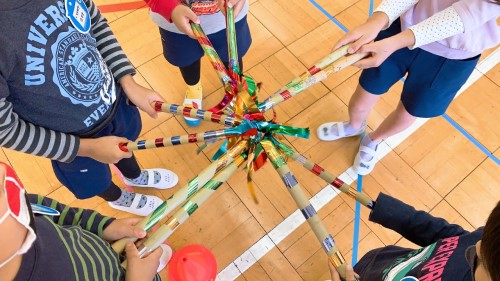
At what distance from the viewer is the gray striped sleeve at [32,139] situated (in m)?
0.68

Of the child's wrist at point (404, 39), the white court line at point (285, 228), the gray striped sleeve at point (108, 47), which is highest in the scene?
the gray striped sleeve at point (108, 47)

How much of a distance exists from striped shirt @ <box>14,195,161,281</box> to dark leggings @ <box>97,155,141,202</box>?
438 millimetres

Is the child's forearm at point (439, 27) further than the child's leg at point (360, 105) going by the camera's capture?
No

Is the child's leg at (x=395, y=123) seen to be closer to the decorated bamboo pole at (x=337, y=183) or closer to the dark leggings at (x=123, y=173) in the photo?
the decorated bamboo pole at (x=337, y=183)

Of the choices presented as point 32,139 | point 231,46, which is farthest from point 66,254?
point 231,46

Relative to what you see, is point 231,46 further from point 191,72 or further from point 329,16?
point 329,16

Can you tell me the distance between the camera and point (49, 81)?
0.71 meters

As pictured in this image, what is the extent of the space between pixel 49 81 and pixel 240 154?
38cm

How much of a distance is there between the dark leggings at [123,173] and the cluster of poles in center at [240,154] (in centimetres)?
34

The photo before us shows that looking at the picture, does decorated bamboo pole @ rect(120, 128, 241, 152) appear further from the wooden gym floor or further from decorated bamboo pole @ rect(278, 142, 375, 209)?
the wooden gym floor

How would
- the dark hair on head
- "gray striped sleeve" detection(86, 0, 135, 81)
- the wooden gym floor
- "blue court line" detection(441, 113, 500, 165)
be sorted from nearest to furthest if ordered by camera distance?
the dark hair on head < "gray striped sleeve" detection(86, 0, 135, 81) < the wooden gym floor < "blue court line" detection(441, 113, 500, 165)

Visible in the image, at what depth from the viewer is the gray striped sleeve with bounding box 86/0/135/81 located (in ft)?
2.85

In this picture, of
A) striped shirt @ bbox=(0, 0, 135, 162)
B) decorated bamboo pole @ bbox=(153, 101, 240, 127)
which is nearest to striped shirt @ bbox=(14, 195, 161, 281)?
striped shirt @ bbox=(0, 0, 135, 162)

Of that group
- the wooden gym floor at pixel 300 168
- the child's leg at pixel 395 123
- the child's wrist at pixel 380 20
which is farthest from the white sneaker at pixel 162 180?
the child's wrist at pixel 380 20
